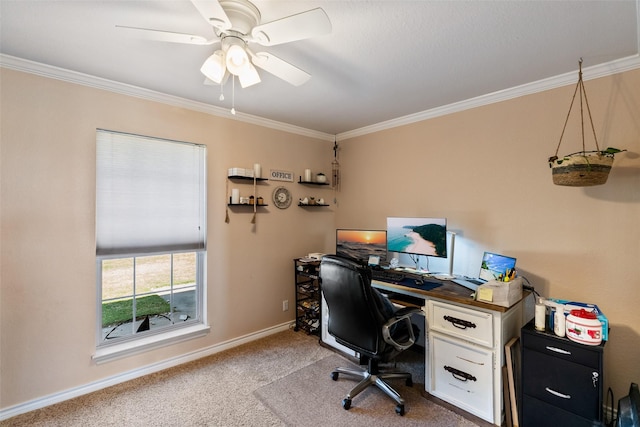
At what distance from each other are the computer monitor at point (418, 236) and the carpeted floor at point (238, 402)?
109 centimetres

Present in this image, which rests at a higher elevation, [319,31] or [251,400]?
[319,31]

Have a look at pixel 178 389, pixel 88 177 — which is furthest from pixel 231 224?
pixel 178 389

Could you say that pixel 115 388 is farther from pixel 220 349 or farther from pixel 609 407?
pixel 609 407

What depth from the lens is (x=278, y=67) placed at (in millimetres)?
1607

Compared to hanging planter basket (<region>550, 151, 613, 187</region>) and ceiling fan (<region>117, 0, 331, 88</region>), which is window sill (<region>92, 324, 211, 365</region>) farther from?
hanging planter basket (<region>550, 151, 613, 187</region>)

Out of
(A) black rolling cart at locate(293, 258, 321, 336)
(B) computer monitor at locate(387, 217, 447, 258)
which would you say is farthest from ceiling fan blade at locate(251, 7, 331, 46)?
(A) black rolling cart at locate(293, 258, 321, 336)

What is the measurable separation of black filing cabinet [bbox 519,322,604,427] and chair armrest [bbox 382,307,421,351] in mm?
674

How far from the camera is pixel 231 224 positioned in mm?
2953

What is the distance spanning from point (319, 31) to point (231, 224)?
7.00 ft

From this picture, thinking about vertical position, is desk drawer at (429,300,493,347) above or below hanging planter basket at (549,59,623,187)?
below

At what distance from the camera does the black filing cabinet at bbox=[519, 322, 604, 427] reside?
1.54 m

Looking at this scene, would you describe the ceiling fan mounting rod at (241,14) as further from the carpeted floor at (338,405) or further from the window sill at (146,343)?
the window sill at (146,343)

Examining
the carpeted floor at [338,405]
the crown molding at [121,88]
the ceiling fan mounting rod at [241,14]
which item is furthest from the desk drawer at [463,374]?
the crown molding at [121,88]

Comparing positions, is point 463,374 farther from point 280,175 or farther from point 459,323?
point 280,175
